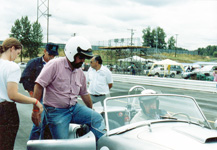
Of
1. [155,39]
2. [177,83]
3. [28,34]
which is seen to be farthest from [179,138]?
[155,39]

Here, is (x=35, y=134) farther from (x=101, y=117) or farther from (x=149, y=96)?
(x=149, y=96)

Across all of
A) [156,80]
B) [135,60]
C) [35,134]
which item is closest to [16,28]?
[135,60]

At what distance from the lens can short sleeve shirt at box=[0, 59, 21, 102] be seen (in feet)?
9.16

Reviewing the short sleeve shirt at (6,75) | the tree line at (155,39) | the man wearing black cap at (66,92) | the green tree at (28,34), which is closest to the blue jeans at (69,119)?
the man wearing black cap at (66,92)

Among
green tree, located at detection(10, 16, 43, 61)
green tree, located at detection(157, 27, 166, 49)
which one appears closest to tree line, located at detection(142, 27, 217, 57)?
green tree, located at detection(157, 27, 166, 49)

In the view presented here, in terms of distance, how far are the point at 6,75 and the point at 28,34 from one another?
62.4m

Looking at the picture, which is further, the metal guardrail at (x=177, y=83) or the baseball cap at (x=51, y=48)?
the metal guardrail at (x=177, y=83)

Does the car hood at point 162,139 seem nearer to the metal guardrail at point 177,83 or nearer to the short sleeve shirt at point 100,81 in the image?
the short sleeve shirt at point 100,81

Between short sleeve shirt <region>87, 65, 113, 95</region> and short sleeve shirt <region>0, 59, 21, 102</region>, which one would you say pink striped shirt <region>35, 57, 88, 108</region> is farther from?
short sleeve shirt <region>87, 65, 113, 95</region>

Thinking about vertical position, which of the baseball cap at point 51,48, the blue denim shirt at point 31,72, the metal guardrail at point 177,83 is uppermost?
the baseball cap at point 51,48

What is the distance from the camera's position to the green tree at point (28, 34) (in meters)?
59.7

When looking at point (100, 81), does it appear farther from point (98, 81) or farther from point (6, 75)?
point (6, 75)

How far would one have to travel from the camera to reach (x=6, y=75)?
9.25ft

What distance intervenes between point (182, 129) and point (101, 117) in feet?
3.00
